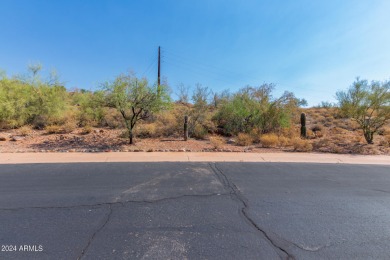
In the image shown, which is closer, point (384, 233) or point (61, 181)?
point (384, 233)

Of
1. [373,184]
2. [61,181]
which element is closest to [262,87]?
[373,184]

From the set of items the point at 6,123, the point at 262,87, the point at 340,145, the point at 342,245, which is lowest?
the point at 342,245

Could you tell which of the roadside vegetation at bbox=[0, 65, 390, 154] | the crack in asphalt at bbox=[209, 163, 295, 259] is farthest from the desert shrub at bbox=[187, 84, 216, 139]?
the crack in asphalt at bbox=[209, 163, 295, 259]

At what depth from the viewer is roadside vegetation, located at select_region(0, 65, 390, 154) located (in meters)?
13.4

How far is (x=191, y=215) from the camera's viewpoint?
13.9 ft

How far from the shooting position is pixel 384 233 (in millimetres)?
3746

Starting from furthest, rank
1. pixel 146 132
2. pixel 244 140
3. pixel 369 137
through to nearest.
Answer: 1. pixel 146 132
2. pixel 369 137
3. pixel 244 140

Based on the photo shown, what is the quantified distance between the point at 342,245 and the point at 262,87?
53.0 feet

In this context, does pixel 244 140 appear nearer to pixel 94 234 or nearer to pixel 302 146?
pixel 302 146

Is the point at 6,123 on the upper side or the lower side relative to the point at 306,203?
upper

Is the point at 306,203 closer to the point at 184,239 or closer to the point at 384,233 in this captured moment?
the point at 384,233

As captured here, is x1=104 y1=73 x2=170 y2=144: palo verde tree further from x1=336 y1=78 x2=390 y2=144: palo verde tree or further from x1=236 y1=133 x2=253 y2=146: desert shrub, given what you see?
x1=336 y1=78 x2=390 y2=144: palo verde tree

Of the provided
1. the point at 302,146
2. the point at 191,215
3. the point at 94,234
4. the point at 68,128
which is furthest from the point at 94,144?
the point at 302,146

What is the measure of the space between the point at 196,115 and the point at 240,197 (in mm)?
12860
